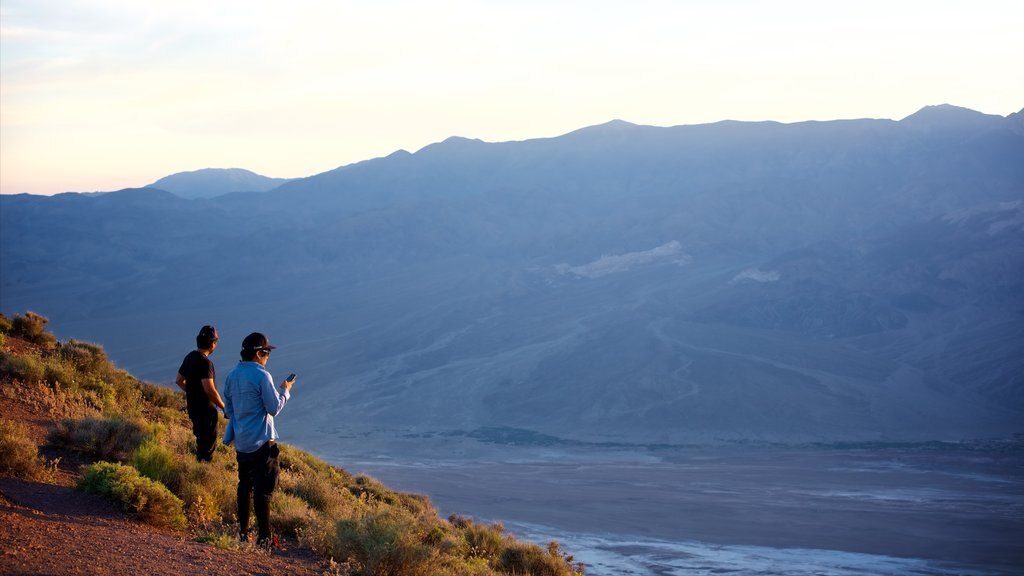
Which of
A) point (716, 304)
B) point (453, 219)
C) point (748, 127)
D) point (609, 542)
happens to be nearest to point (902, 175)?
point (748, 127)

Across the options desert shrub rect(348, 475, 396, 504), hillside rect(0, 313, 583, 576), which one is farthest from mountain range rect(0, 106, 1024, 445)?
hillside rect(0, 313, 583, 576)

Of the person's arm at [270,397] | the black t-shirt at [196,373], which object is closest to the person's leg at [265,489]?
the person's arm at [270,397]

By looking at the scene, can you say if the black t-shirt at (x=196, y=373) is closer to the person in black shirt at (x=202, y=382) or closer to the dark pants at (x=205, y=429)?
the person in black shirt at (x=202, y=382)

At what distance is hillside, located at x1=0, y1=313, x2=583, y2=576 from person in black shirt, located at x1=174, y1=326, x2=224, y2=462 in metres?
0.44

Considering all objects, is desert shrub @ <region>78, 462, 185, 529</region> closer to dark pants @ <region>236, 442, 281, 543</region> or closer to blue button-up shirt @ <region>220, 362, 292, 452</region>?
dark pants @ <region>236, 442, 281, 543</region>

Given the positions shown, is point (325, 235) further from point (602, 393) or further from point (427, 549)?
point (427, 549)

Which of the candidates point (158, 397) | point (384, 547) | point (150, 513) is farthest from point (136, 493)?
point (158, 397)

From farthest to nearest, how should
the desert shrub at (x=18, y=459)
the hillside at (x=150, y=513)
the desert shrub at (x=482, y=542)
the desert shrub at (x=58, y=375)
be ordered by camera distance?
the desert shrub at (x=58, y=375) → the desert shrub at (x=482, y=542) → the desert shrub at (x=18, y=459) → the hillside at (x=150, y=513)

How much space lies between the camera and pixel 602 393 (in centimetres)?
6544

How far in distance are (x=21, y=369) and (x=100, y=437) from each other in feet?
9.41

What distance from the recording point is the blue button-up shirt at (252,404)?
6359mm

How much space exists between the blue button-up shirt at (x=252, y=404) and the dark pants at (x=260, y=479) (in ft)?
0.23

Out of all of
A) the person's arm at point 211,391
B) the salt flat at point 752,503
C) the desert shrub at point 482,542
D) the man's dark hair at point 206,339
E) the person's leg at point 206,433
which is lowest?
the salt flat at point 752,503

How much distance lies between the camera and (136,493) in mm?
6719
